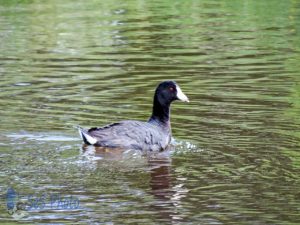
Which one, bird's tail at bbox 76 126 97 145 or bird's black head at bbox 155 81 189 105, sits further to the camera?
bird's black head at bbox 155 81 189 105

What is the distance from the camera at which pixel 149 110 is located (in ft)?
48.4

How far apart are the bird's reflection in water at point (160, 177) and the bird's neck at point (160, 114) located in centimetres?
61

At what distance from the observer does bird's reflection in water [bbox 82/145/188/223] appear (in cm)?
956

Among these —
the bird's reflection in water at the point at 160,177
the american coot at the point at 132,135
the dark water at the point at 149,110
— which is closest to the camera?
the bird's reflection in water at the point at 160,177

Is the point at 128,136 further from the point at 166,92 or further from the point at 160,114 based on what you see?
the point at 166,92

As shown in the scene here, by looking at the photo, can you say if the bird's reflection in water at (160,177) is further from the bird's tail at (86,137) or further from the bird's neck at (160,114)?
the bird's neck at (160,114)

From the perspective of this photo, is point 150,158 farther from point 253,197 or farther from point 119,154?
point 253,197

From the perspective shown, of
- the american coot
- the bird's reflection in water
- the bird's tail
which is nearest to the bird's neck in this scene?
the american coot

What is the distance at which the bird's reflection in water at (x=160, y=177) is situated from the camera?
9.56 m

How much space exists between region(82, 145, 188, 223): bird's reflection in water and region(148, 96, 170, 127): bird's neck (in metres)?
0.61

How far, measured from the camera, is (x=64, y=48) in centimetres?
2122

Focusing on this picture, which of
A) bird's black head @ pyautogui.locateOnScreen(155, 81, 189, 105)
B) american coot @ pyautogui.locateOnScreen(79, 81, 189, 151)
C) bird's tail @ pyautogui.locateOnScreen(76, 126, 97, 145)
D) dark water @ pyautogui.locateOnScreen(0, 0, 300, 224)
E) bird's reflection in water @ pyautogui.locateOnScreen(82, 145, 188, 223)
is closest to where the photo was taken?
bird's reflection in water @ pyautogui.locateOnScreen(82, 145, 188, 223)

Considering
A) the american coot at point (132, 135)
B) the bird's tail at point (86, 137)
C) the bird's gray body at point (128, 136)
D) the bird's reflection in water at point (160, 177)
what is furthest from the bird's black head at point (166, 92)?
the bird's tail at point (86, 137)

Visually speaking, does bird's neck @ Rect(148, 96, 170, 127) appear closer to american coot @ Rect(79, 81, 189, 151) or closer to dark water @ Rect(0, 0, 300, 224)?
american coot @ Rect(79, 81, 189, 151)
